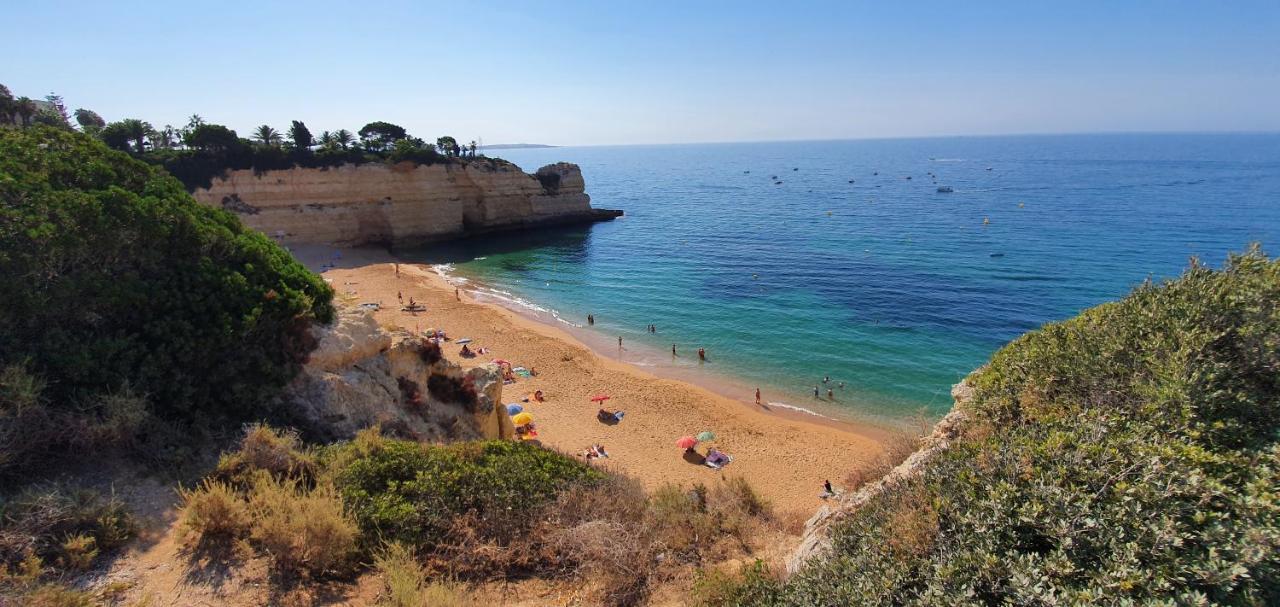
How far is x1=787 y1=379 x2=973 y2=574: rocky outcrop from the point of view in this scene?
694 centimetres

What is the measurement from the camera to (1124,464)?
5133mm

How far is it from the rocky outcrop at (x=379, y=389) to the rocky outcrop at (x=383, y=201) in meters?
37.3

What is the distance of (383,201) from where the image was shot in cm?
4678

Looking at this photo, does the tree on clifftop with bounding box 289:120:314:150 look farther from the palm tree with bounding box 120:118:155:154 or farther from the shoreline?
the shoreline

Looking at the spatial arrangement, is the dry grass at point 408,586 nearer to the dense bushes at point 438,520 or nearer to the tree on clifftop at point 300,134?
the dense bushes at point 438,520

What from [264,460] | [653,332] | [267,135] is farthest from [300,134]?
[264,460]

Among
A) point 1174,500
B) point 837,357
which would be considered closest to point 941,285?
point 837,357

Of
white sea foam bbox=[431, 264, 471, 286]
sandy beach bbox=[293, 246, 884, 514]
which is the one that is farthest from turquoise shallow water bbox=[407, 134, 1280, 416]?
sandy beach bbox=[293, 246, 884, 514]

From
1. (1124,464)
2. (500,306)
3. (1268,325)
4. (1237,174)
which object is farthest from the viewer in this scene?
(1237,174)

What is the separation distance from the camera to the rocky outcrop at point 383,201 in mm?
41969

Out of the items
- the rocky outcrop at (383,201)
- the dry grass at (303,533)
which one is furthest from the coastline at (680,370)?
the dry grass at (303,533)

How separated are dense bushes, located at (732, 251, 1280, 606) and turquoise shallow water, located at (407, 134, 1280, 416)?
826 cm

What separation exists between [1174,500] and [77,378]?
13.0 metres

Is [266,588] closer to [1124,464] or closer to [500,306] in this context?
[1124,464]
